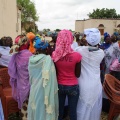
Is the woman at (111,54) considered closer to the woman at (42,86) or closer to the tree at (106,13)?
the woman at (42,86)

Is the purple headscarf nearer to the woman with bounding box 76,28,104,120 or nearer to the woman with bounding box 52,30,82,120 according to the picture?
the woman with bounding box 52,30,82,120

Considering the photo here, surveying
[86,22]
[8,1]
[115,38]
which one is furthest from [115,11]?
[115,38]

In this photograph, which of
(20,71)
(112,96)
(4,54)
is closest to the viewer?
(20,71)

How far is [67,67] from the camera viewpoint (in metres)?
2.96

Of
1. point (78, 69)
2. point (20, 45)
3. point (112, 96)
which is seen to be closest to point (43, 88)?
point (78, 69)

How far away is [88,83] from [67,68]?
1.43 feet

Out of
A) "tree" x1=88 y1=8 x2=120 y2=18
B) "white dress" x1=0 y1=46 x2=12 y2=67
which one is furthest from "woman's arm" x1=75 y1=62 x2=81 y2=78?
"tree" x1=88 y1=8 x2=120 y2=18

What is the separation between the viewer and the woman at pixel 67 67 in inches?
114

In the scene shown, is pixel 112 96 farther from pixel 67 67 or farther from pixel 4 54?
pixel 4 54

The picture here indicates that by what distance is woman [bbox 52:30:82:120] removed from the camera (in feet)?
9.52

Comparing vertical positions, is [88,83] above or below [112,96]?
above

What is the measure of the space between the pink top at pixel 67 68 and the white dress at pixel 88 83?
0.66 feet

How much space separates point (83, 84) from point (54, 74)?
49 cm

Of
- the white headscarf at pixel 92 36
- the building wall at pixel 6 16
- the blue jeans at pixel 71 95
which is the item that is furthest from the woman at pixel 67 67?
the building wall at pixel 6 16
